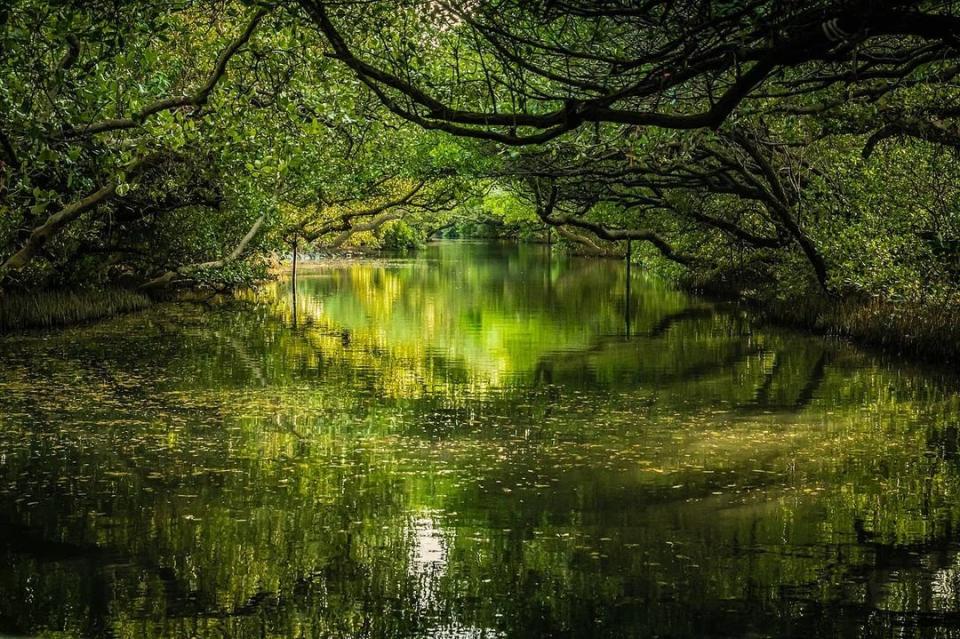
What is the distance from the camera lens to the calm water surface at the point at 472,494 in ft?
22.6

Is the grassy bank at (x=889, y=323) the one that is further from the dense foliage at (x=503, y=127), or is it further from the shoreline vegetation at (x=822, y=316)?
the dense foliage at (x=503, y=127)

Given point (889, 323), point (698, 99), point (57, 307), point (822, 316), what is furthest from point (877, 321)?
point (57, 307)

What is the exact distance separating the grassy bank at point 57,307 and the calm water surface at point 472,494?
2.87m

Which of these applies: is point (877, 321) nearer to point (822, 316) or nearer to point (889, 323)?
point (889, 323)

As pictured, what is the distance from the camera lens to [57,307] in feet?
77.5

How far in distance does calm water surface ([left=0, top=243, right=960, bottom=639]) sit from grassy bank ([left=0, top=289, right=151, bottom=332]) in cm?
287

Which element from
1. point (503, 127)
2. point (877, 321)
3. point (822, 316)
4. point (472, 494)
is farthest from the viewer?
point (822, 316)

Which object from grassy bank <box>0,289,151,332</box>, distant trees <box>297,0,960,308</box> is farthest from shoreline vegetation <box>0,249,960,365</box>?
distant trees <box>297,0,960,308</box>

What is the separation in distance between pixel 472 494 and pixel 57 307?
1663 cm

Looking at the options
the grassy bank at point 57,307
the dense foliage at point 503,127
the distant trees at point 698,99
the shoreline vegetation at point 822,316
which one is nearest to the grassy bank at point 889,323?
the shoreline vegetation at point 822,316

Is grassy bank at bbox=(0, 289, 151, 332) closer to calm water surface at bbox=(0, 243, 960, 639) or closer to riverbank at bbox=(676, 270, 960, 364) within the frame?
calm water surface at bbox=(0, 243, 960, 639)

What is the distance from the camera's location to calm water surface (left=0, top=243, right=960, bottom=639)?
6883mm

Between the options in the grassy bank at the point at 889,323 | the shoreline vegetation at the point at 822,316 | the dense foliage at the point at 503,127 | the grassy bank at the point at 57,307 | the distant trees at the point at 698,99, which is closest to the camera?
the distant trees at the point at 698,99

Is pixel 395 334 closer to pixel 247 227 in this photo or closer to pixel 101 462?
pixel 247 227
